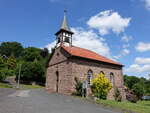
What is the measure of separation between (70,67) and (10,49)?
7655 centimetres

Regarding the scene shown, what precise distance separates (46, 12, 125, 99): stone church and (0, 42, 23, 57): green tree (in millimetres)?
68094

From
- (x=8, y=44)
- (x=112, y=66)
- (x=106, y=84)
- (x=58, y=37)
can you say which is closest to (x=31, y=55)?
(x=8, y=44)

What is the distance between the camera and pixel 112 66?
28.7 metres

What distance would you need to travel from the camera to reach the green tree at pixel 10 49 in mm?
89500

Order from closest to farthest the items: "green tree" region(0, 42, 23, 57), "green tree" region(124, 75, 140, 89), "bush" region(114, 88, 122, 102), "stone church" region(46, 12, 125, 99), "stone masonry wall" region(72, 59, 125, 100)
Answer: "stone church" region(46, 12, 125, 99), "stone masonry wall" region(72, 59, 125, 100), "bush" region(114, 88, 122, 102), "green tree" region(124, 75, 140, 89), "green tree" region(0, 42, 23, 57)

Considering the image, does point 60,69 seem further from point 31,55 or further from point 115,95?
point 31,55

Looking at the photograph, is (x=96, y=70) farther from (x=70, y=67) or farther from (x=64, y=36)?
(x=64, y=36)

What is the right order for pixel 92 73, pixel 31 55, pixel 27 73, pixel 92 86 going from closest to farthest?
pixel 92 86 → pixel 92 73 → pixel 27 73 → pixel 31 55

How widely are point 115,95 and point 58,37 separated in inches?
596

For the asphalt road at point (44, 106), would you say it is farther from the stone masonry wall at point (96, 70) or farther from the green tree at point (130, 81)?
the green tree at point (130, 81)

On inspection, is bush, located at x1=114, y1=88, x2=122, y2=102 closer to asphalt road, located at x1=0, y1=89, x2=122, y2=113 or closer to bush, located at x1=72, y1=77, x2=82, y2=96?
bush, located at x1=72, y1=77, x2=82, y2=96

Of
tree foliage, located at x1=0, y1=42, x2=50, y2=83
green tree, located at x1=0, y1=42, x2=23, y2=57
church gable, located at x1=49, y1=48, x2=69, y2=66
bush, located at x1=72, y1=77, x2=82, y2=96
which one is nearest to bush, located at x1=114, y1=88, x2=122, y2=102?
bush, located at x1=72, y1=77, x2=82, y2=96

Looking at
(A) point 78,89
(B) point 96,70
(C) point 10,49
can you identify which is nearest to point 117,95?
(B) point 96,70

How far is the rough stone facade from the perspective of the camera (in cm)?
2353
